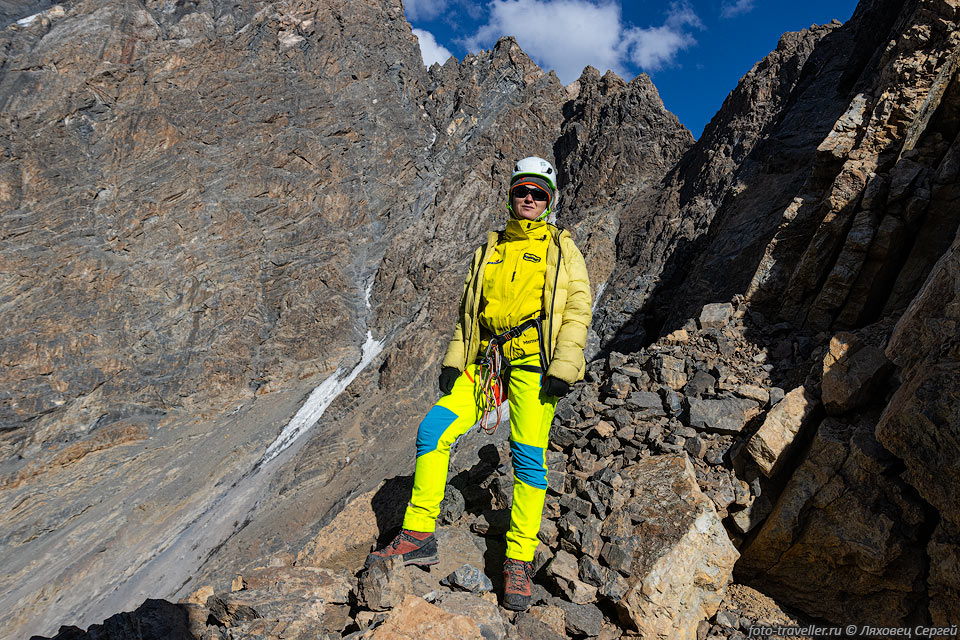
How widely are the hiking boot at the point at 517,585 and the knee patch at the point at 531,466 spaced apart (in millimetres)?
705

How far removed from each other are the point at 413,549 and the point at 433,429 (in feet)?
3.50

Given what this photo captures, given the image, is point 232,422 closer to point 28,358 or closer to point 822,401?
point 28,358

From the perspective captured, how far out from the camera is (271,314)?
5725cm

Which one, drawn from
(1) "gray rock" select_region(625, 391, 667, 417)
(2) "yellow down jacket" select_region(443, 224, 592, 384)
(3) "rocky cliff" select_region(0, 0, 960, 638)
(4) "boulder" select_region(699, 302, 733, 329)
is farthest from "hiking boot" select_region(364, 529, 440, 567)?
(4) "boulder" select_region(699, 302, 733, 329)

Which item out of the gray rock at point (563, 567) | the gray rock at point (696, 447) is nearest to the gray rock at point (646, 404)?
the gray rock at point (696, 447)

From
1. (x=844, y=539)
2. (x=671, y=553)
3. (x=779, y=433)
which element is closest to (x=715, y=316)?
(x=779, y=433)

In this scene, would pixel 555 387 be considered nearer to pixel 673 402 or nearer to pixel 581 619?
pixel 581 619

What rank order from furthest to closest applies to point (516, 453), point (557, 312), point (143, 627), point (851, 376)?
1. point (851, 376)
2. point (557, 312)
3. point (516, 453)
4. point (143, 627)

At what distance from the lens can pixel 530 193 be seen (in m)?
4.44

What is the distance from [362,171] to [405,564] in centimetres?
7185

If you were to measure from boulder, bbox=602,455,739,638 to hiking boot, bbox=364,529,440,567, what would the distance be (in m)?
1.67

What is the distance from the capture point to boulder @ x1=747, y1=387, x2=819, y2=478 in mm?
5117

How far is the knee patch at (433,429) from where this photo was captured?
4.13 metres

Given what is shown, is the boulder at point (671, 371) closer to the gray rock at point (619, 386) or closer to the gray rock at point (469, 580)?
the gray rock at point (619, 386)
